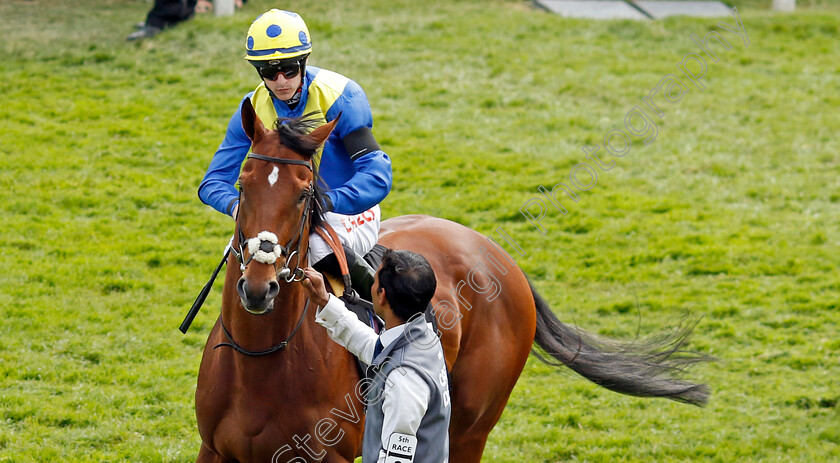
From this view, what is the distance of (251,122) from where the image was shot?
343cm

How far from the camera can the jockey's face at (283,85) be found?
3.73 metres

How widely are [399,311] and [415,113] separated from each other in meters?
8.55

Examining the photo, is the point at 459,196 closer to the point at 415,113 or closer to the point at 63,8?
the point at 415,113

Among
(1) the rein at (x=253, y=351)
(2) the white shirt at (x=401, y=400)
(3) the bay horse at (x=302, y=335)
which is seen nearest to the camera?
(2) the white shirt at (x=401, y=400)

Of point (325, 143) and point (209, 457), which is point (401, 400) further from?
point (325, 143)

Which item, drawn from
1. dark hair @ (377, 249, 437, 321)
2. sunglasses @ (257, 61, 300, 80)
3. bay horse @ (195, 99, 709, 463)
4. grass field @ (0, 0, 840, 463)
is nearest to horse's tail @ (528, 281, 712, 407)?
bay horse @ (195, 99, 709, 463)

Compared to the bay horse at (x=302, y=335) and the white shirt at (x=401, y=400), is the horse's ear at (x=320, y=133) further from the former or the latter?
the white shirt at (x=401, y=400)

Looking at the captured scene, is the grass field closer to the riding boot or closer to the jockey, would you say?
the riding boot

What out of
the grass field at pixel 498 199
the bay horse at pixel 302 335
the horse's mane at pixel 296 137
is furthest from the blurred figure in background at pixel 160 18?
the horse's mane at pixel 296 137

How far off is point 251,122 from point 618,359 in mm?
2755

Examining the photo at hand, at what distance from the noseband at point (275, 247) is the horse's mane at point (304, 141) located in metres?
0.05

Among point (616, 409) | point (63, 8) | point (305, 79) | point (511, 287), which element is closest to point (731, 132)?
point (616, 409)

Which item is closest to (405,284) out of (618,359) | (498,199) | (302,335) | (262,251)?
(262,251)

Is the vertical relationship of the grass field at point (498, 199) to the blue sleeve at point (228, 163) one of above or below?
below
